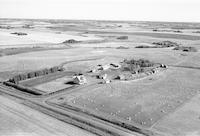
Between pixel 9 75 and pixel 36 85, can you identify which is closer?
pixel 36 85

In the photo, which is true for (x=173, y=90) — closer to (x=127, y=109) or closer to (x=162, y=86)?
(x=162, y=86)

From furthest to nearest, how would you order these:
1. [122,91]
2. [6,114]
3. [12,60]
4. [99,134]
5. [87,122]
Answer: [12,60] → [122,91] → [6,114] → [87,122] → [99,134]

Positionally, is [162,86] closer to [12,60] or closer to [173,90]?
[173,90]

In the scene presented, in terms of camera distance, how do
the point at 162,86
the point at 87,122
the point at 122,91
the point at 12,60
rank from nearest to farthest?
1. the point at 87,122
2. the point at 122,91
3. the point at 162,86
4. the point at 12,60

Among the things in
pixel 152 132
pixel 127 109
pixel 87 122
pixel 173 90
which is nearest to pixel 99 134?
pixel 87 122

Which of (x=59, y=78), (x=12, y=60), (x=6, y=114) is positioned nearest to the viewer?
(x=6, y=114)

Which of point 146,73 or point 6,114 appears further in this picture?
point 146,73

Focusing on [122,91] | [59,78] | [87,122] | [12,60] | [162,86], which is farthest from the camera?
[12,60]

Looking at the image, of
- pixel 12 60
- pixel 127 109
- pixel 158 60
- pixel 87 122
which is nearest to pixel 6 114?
pixel 87 122

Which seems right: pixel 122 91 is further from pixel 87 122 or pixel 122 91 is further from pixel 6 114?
pixel 6 114
